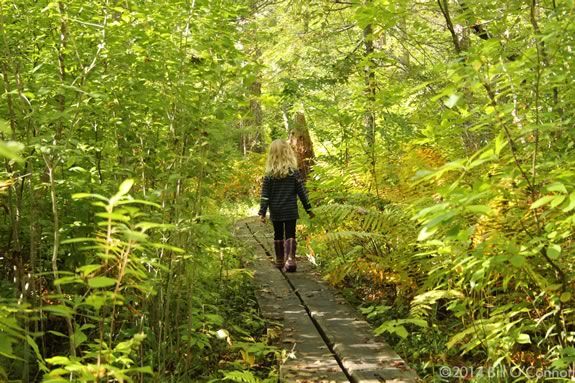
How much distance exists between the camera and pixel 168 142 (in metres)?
4.32

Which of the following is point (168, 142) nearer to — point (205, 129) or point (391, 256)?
point (205, 129)

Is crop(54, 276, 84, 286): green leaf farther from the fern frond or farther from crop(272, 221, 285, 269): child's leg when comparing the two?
crop(272, 221, 285, 269): child's leg

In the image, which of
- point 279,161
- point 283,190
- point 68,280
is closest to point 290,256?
point 283,190

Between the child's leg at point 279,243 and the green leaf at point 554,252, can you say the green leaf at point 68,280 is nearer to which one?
the green leaf at point 554,252

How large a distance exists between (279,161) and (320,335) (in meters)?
3.45

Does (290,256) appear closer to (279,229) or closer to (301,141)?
(279,229)

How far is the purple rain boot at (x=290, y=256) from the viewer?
7863 mm

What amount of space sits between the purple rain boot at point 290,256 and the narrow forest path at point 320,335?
0.36 feet

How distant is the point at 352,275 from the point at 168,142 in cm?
396

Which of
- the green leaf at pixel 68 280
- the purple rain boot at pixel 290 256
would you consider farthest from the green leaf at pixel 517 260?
the purple rain boot at pixel 290 256

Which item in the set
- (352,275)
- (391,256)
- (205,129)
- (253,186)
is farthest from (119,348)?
(253,186)

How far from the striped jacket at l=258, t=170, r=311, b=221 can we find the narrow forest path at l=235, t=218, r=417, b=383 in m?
0.88

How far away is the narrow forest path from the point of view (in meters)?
4.24

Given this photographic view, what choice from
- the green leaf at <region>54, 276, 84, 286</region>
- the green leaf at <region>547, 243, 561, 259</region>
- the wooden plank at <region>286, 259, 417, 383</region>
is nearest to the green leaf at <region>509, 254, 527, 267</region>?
the green leaf at <region>547, 243, 561, 259</region>
